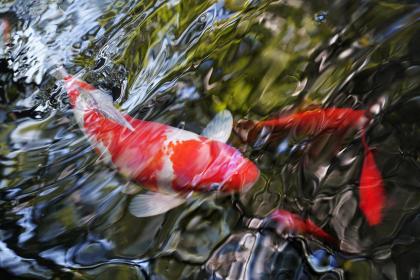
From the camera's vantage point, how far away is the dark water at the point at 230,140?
1978mm

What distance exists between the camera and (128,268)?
205 centimetres

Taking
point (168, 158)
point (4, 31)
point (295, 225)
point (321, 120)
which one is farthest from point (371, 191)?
point (4, 31)

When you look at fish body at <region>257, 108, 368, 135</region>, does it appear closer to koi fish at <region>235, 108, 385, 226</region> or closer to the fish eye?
koi fish at <region>235, 108, 385, 226</region>

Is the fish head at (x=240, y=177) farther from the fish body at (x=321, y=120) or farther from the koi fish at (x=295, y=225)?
the fish body at (x=321, y=120)

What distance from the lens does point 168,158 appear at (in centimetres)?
228

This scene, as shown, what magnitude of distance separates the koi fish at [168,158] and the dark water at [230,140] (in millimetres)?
60

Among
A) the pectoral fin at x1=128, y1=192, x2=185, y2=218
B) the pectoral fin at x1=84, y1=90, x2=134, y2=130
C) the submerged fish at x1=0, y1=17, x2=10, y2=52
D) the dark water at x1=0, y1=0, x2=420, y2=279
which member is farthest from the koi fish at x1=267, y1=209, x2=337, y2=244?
the submerged fish at x1=0, y1=17, x2=10, y2=52

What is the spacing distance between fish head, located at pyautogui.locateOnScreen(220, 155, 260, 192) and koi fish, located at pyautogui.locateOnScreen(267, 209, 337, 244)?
183 millimetres

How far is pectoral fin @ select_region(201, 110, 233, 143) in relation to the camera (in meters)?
2.37

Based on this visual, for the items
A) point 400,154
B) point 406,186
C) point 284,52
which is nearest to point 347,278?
point 406,186

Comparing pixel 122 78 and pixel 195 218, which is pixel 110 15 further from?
pixel 195 218

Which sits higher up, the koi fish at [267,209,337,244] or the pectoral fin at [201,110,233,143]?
the pectoral fin at [201,110,233,143]

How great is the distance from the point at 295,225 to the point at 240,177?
317 millimetres

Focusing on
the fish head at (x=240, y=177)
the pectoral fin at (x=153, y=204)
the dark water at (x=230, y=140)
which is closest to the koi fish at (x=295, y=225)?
the dark water at (x=230, y=140)
